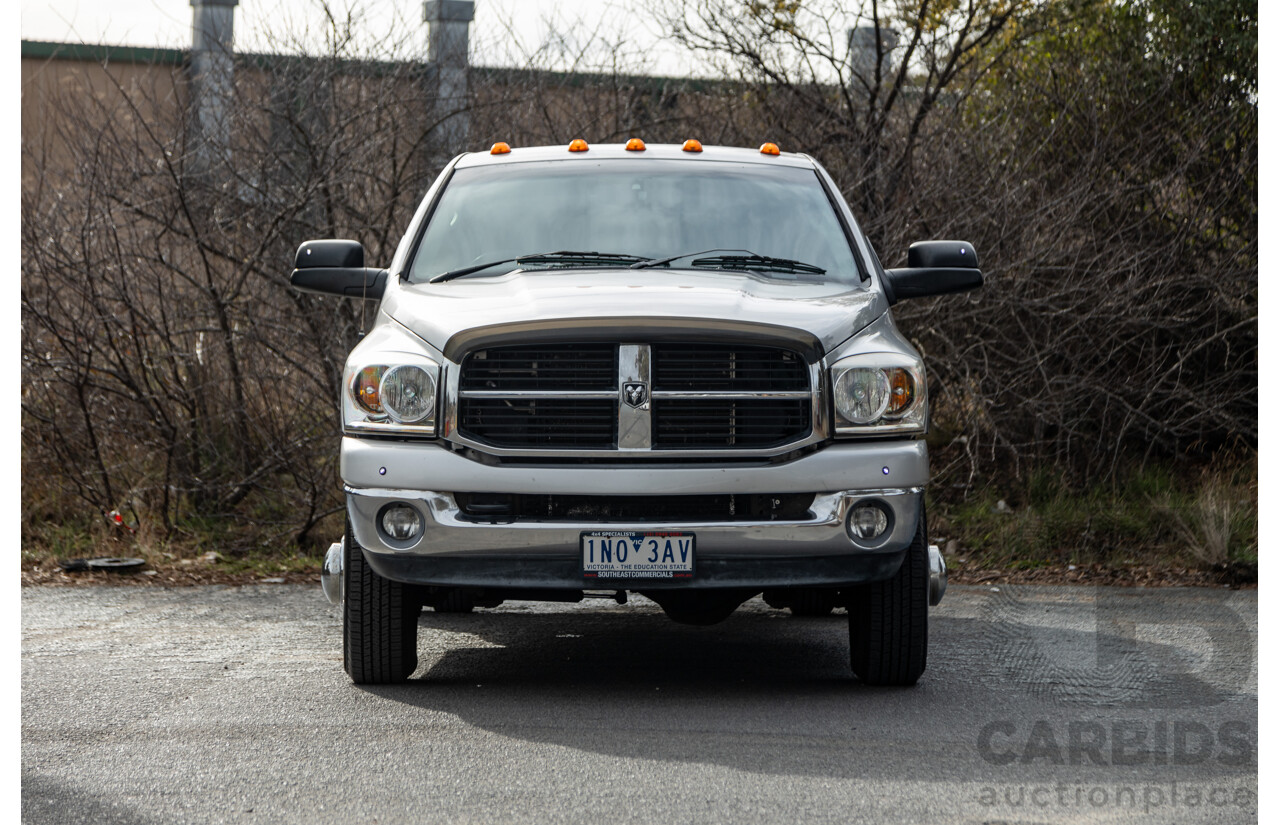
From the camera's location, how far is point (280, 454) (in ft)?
31.1

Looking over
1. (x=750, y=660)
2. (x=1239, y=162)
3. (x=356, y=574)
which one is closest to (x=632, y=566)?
(x=356, y=574)

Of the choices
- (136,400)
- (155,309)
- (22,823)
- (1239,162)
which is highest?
(1239,162)

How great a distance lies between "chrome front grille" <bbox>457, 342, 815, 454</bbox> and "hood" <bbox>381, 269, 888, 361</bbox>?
0.07 meters

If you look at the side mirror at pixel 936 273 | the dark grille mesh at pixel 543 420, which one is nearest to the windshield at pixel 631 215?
the side mirror at pixel 936 273

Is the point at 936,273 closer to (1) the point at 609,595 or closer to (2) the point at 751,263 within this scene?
Result: (2) the point at 751,263

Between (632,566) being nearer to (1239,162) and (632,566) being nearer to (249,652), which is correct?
(249,652)

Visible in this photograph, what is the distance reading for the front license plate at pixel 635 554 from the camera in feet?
16.9

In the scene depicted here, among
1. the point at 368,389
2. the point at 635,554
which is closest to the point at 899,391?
the point at 635,554

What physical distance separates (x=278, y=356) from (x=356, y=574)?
4.69 meters

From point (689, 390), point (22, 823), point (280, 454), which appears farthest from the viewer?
point (280, 454)

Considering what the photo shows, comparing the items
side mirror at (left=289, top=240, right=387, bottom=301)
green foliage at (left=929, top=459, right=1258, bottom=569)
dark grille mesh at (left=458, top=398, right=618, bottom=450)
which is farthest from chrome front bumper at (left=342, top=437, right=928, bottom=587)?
green foliage at (left=929, top=459, right=1258, bottom=569)

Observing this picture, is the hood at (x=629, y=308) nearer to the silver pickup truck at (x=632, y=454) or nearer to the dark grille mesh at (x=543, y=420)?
the silver pickup truck at (x=632, y=454)

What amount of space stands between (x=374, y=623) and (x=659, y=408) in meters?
1.38

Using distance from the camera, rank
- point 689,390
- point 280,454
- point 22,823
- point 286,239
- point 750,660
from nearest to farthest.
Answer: point 22,823, point 689,390, point 750,660, point 280,454, point 286,239
